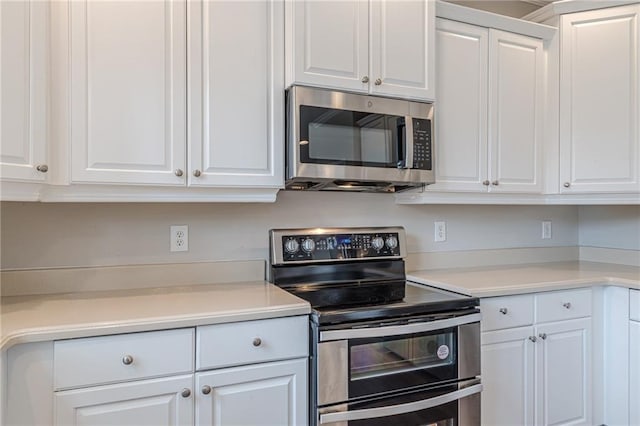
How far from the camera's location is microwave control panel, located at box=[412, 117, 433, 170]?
202cm

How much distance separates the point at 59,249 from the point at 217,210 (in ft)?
2.16

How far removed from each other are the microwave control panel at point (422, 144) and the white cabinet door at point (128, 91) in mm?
1032

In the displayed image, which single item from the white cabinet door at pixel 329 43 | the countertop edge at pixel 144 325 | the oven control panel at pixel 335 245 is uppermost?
the white cabinet door at pixel 329 43

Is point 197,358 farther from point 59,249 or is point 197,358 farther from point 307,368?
point 59,249

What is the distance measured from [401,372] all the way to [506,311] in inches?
23.7

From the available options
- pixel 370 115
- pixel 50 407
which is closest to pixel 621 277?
pixel 370 115

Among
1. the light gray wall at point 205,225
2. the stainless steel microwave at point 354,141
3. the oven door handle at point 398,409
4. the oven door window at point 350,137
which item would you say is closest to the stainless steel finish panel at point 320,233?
the light gray wall at point 205,225

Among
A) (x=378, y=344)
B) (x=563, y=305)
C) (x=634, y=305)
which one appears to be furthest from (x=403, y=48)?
(x=634, y=305)

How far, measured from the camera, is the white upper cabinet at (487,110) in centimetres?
219

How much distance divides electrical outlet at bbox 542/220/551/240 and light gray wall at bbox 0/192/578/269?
276 mm

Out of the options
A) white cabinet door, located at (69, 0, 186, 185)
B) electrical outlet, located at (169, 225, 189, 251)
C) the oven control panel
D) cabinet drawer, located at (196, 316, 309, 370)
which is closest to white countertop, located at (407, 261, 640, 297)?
the oven control panel

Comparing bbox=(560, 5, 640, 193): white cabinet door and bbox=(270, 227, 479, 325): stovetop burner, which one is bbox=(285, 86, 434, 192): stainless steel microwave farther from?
bbox=(560, 5, 640, 193): white cabinet door

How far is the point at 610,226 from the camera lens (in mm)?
2816

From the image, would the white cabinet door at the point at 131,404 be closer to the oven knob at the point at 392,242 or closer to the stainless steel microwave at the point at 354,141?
the stainless steel microwave at the point at 354,141
